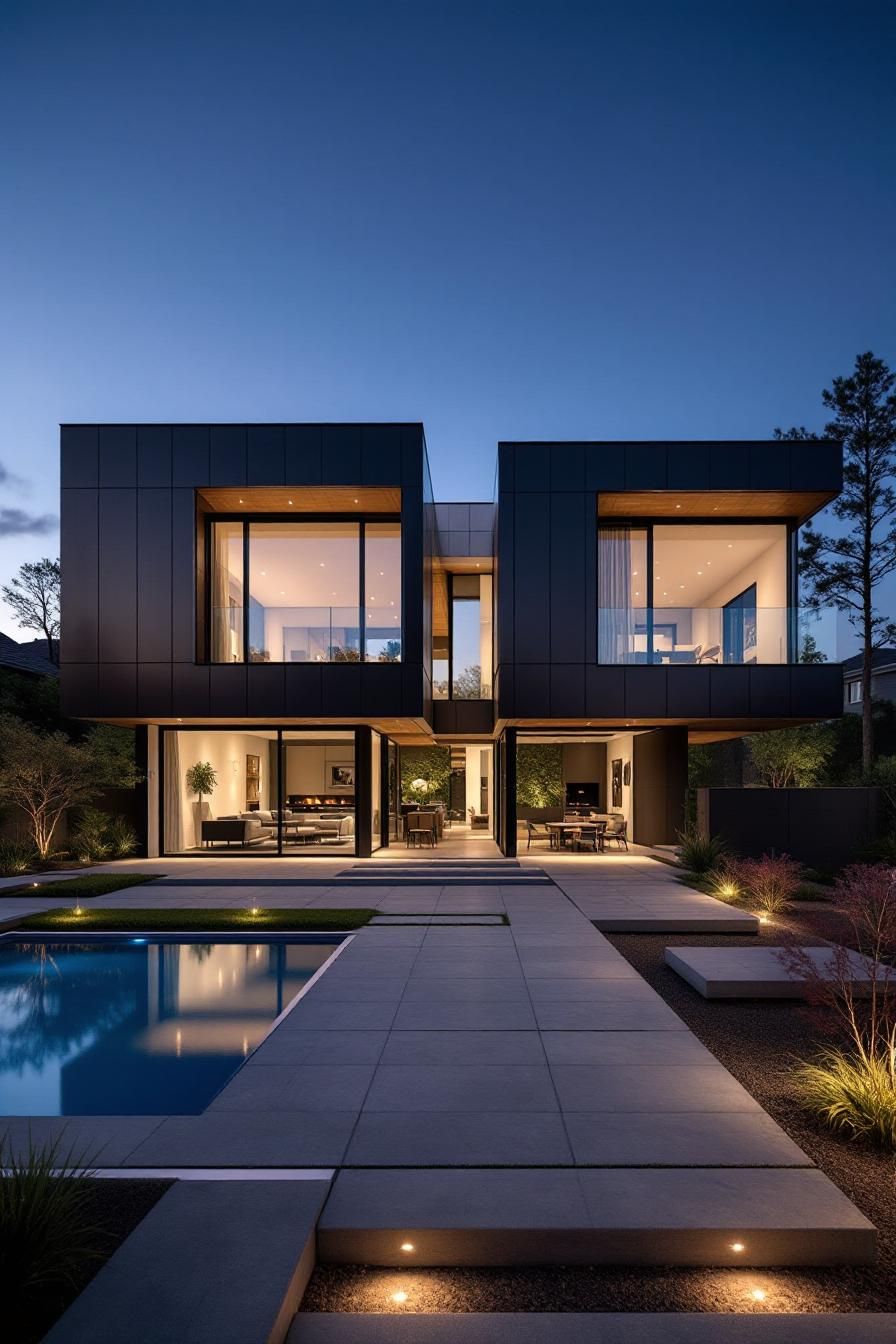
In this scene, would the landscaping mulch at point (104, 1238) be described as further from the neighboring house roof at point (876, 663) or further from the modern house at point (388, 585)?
the neighboring house roof at point (876, 663)

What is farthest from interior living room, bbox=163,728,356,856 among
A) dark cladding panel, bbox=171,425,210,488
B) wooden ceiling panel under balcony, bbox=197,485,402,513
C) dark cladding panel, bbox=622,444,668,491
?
dark cladding panel, bbox=622,444,668,491

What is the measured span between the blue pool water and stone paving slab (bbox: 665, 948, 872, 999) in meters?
3.64

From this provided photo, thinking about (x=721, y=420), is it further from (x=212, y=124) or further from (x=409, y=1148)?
(x=409, y=1148)

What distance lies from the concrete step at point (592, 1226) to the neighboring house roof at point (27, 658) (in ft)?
81.6

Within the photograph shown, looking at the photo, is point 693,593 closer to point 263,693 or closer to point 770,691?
point 770,691

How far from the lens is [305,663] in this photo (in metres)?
15.9

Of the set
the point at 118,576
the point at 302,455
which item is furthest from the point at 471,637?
the point at 118,576

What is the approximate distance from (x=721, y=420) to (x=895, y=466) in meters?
82.6

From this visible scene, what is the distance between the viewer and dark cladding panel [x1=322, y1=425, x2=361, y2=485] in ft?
50.5

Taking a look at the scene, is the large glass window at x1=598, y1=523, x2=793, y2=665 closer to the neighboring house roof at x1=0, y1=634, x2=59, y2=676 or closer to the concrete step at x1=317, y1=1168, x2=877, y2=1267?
the concrete step at x1=317, y1=1168, x2=877, y2=1267

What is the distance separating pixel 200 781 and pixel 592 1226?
16.3 metres

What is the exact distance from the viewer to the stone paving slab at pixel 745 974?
6.46 meters

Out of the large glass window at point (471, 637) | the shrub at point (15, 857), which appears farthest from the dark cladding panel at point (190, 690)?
the large glass window at point (471, 637)

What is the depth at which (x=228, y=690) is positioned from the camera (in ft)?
51.8
